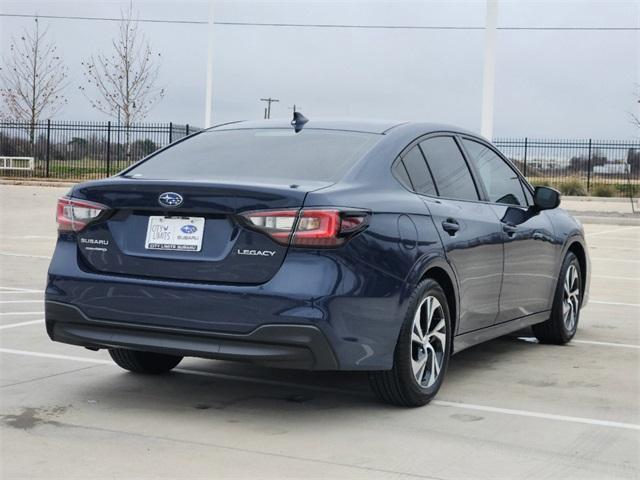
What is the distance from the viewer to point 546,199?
7.18 m

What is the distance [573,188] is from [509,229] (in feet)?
107

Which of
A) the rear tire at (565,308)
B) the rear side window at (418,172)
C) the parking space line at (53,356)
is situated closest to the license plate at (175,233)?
the rear side window at (418,172)

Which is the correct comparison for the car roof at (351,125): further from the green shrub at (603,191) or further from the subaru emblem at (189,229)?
the green shrub at (603,191)

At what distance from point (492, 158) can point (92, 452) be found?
12.3ft

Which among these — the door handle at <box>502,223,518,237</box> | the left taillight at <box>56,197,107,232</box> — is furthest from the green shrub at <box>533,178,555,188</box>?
the left taillight at <box>56,197,107,232</box>

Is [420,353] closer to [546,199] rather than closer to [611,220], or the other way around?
[546,199]

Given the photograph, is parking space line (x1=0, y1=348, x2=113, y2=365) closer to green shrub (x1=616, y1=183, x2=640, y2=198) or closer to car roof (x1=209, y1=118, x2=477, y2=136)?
car roof (x1=209, y1=118, x2=477, y2=136)

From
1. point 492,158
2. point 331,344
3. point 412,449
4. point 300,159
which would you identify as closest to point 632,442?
point 412,449

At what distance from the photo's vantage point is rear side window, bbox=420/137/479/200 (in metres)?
6.11

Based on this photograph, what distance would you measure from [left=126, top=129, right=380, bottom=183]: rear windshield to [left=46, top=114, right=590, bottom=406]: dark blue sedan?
0.01m

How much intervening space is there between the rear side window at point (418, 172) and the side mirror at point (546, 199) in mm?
1485

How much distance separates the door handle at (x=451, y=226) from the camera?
580 centimetres

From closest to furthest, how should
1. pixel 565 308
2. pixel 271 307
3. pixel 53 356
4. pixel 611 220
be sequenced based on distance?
1. pixel 271 307
2. pixel 53 356
3. pixel 565 308
4. pixel 611 220

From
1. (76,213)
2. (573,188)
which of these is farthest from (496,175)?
(573,188)
